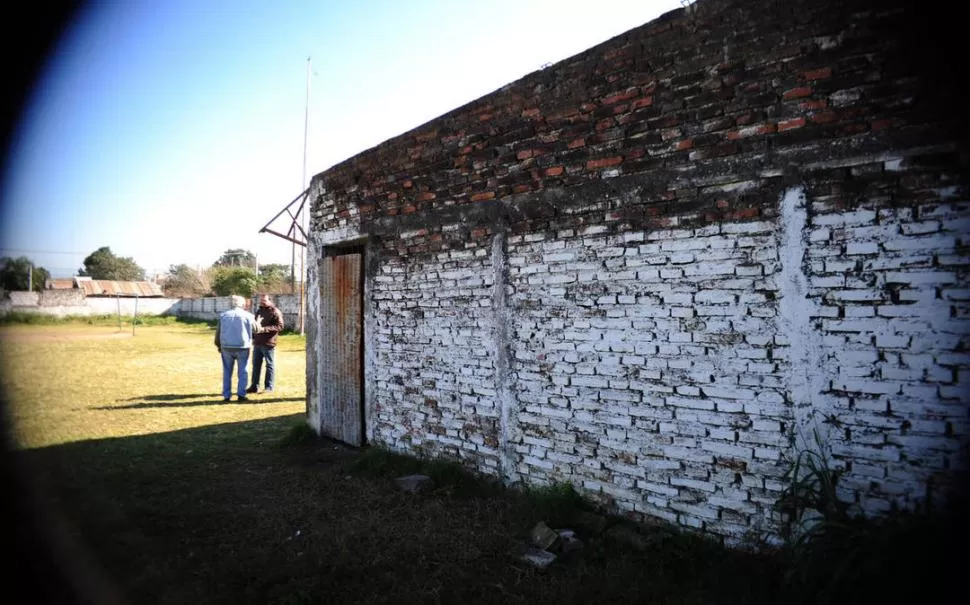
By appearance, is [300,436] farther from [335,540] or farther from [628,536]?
[628,536]

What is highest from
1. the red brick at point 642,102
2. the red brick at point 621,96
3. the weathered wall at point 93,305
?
the red brick at point 621,96

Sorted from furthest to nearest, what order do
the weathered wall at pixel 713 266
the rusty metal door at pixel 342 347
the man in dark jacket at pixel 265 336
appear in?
1. the man in dark jacket at pixel 265 336
2. the rusty metal door at pixel 342 347
3. the weathered wall at pixel 713 266

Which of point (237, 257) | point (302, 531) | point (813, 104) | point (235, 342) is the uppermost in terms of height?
point (237, 257)

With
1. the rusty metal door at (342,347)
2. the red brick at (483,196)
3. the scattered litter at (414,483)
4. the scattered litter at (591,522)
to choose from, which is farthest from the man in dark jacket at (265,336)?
the scattered litter at (591,522)

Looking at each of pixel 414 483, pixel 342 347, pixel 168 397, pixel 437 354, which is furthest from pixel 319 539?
pixel 168 397

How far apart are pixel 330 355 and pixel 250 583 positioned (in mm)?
3287

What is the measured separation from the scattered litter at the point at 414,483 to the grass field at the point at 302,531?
0.10 m

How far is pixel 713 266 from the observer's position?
3018mm

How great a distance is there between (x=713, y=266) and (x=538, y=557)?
7.39ft

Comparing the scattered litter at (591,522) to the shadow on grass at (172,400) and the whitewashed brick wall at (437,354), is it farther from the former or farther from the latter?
the shadow on grass at (172,400)

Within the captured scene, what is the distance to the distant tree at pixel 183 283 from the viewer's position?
41812mm

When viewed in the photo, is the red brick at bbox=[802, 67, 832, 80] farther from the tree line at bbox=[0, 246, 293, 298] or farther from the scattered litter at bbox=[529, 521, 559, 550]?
the tree line at bbox=[0, 246, 293, 298]

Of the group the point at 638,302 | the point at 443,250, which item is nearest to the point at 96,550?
the point at 443,250

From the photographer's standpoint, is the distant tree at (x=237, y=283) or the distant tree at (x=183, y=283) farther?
the distant tree at (x=183, y=283)
